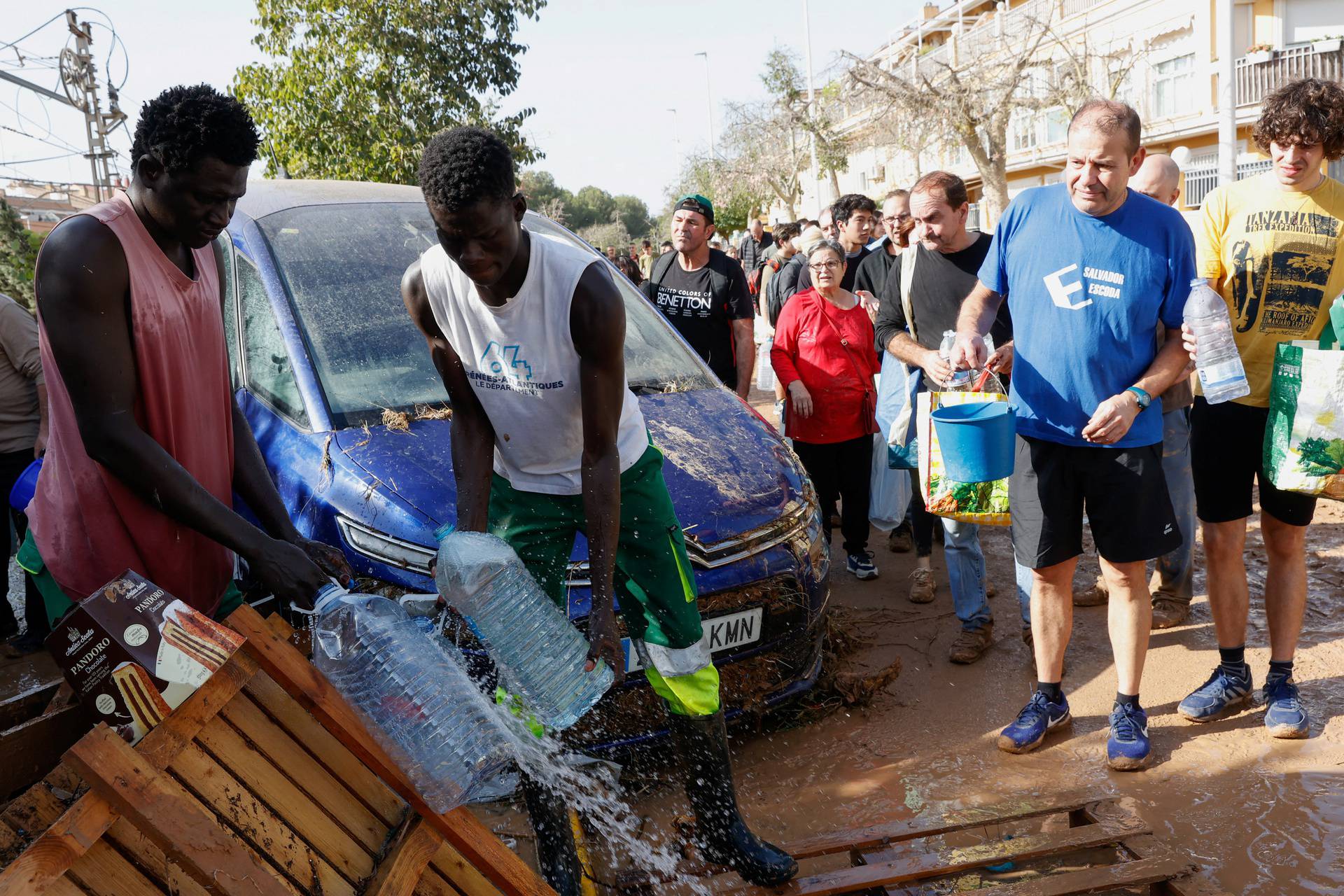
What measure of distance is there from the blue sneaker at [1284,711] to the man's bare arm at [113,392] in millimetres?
3475

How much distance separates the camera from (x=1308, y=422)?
11.9ft

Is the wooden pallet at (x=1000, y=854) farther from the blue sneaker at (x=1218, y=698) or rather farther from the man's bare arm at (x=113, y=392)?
the man's bare arm at (x=113, y=392)

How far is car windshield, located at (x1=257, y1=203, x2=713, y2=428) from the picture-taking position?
4.00 metres

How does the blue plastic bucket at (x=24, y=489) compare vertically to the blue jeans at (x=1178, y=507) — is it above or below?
above

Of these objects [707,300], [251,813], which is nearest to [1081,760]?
[251,813]

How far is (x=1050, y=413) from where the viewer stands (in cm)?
369

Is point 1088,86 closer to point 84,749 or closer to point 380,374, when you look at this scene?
point 380,374

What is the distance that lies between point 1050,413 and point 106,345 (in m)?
2.99

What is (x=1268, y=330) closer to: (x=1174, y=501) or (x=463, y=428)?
(x=1174, y=501)

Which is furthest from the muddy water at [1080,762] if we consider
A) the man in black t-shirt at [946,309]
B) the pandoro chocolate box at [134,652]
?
the pandoro chocolate box at [134,652]

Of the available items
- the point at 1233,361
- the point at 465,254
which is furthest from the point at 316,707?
the point at 1233,361

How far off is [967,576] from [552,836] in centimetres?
260

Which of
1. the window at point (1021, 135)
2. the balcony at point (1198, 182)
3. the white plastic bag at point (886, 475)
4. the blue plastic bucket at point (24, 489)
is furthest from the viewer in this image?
the window at point (1021, 135)

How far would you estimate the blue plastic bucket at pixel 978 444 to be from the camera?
361 cm
